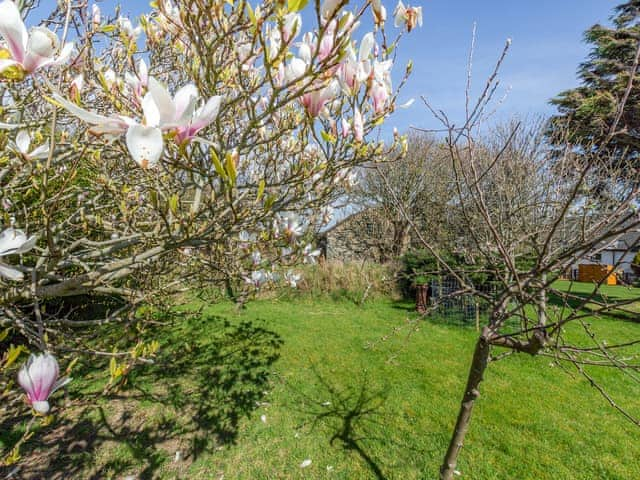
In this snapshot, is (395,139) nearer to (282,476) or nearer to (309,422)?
(282,476)

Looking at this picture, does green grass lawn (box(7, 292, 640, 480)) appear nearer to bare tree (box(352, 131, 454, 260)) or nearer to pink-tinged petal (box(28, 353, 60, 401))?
pink-tinged petal (box(28, 353, 60, 401))

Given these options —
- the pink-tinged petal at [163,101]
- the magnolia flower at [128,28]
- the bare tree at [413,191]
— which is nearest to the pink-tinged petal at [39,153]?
the magnolia flower at [128,28]

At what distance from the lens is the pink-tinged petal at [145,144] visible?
58cm

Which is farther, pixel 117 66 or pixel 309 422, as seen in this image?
pixel 309 422

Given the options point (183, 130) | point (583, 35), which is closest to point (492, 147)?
point (583, 35)

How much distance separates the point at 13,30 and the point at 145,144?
44 centimetres

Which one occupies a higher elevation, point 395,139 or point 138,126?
point 395,139

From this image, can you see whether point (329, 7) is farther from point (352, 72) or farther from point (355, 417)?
point (355, 417)

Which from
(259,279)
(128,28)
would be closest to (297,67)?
(128,28)

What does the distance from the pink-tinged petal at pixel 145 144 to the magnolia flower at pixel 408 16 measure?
1123 mm

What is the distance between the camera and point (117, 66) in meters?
2.66

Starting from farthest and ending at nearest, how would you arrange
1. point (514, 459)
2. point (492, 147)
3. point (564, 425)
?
point (492, 147) → point (564, 425) → point (514, 459)

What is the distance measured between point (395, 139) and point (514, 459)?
3145mm

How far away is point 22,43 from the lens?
2.30 feet
